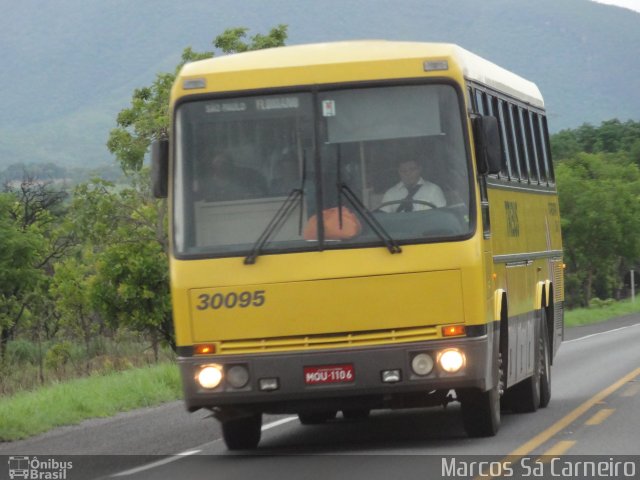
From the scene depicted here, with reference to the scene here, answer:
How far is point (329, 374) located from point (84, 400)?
678cm

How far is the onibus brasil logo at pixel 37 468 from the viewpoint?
38.1ft

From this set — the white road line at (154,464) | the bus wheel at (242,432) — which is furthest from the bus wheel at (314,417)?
the white road line at (154,464)

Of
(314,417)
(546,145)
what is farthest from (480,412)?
(546,145)

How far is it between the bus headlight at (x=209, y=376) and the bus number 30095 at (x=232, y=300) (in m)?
0.45

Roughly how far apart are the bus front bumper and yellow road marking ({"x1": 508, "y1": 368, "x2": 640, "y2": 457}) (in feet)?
2.05

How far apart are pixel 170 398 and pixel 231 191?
741 centimetres

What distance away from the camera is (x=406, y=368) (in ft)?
37.7

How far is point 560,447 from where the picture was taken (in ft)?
39.3

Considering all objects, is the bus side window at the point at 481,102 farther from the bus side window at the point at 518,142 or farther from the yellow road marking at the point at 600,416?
the yellow road marking at the point at 600,416

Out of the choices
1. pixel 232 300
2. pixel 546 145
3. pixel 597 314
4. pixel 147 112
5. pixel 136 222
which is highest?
pixel 147 112

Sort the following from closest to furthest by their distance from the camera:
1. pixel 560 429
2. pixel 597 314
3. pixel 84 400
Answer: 1. pixel 560 429
2. pixel 84 400
3. pixel 597 314

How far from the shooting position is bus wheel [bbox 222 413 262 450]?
42.6 feet

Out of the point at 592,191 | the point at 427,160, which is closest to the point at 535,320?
the point at 427,160

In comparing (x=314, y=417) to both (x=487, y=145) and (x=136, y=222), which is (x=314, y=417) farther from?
(x=136, y=222)
